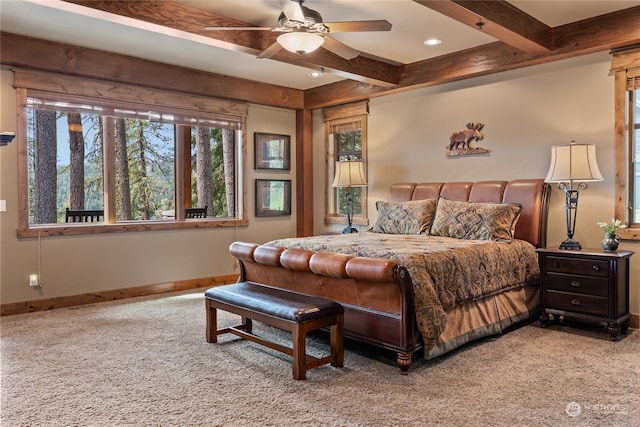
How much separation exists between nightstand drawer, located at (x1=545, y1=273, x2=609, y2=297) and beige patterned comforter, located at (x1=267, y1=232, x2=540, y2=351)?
0.78ft

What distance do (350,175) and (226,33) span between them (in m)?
2.46

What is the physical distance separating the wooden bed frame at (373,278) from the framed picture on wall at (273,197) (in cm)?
235

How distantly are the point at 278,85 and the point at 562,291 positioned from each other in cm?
446

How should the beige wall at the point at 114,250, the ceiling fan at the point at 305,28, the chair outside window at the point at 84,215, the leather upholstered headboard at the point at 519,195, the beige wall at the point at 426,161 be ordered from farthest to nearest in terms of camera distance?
the chair outside window at the point at 84,215, the beige wall at the point at 114,250, the leather upholstered headboard at the point at 519,195, the beige wall at the point at 426,161, the ceiling fan at the point at 305,28

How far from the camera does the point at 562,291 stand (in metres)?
3.90

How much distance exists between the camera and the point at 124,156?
550cm

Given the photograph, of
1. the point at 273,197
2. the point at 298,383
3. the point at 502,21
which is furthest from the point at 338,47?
the point at 273,197

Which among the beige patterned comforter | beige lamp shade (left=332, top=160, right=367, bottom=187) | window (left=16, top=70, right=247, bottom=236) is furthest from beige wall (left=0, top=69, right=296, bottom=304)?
the beige patterned comforter

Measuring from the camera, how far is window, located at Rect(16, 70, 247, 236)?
485 centimetres

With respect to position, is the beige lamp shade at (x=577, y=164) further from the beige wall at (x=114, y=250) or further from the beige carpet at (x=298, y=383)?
the beige wall at (x=114, y=250)

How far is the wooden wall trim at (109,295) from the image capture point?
4637 millimetres

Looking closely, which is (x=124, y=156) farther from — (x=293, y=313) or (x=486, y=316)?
(x=486, y=316)

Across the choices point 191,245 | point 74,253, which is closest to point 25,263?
point 74,253

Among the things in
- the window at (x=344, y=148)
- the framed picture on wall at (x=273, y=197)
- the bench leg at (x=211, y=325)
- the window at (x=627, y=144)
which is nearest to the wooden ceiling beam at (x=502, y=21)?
the window at (x=627, y=144)
